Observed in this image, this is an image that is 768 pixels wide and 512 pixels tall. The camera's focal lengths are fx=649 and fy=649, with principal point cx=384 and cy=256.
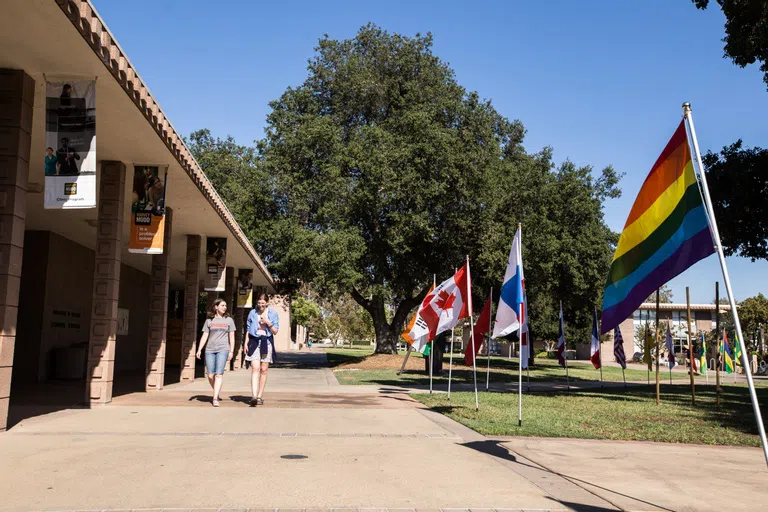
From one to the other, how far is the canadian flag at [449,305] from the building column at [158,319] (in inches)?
252

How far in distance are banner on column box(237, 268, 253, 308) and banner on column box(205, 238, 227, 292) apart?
18.6 feet

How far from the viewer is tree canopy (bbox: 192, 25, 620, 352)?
2962 centimetres

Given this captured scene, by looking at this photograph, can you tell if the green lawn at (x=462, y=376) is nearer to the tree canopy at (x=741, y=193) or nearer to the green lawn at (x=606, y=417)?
the green lawn at (x=606, y=417)

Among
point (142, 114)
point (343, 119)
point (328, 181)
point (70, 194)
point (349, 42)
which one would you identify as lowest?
point (70, 194)

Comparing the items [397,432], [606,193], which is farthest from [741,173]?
[606,193]

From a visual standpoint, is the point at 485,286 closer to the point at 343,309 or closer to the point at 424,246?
the point at 424,246

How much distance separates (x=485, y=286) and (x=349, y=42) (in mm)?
16003

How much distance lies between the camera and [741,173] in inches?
714

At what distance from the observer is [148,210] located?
1254 centimetres

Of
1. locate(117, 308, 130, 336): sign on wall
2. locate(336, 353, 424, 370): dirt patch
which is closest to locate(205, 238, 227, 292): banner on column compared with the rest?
locate(117, 308, 130, 336): sign on wall

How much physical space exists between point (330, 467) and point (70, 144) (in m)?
5.61

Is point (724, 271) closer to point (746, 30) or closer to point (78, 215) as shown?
point (746, 30)

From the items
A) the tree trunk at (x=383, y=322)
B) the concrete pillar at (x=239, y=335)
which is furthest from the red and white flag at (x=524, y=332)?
the tree trunk at (x=383, y=322)

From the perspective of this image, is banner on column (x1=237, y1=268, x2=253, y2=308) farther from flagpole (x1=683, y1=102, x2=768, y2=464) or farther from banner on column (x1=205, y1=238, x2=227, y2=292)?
flagpole (x1=683, y1=102, x2=768, y2=464)
